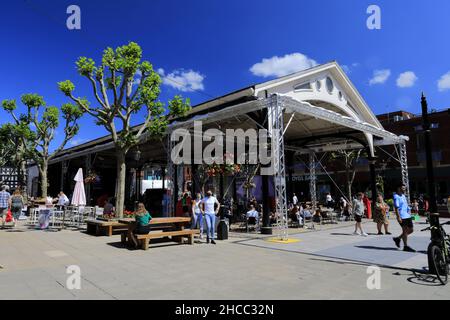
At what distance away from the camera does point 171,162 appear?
1488 cm

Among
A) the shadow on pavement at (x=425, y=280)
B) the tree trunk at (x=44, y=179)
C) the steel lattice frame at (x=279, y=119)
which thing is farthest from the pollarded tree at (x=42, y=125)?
the shadow on pavement at (x=425, y=280)

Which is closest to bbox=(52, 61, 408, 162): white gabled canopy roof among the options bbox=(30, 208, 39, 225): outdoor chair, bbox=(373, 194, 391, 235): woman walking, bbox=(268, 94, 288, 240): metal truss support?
bbox=(268, 94, 288, 240): metal truss support

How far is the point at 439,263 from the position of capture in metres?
5.24

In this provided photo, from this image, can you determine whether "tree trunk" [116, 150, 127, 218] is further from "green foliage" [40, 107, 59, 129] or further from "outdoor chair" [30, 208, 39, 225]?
"green foliage" [40, 107, 59, 129]

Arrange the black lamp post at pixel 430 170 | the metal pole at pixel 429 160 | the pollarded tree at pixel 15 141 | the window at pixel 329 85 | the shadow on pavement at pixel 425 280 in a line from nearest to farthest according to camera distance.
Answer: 1. the shadow on pavement at pixel 425 280
2. the black lamp post at pixel 430 170
3. the metal pole at pixel 429 160
4. the window at pixel 329 85
5. the pollarded tree at pixel 15 141

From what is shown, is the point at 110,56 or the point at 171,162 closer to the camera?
the point at 110,56

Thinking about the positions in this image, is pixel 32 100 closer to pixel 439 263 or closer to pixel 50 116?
pixel 50 116

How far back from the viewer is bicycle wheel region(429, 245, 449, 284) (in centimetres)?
511

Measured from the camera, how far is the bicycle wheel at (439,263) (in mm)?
5113

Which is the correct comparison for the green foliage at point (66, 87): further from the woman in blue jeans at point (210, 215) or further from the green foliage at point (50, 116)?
the green foliage at point (50, 116)

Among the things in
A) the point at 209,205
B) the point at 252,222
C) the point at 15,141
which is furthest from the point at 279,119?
the point at 15,141
